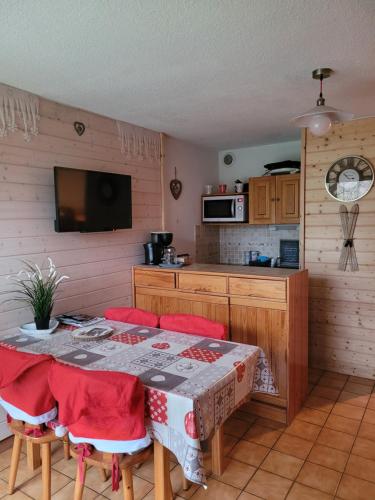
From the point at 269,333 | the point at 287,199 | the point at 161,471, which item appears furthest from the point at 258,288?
the point at 287,199

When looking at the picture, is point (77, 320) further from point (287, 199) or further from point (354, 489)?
point (287, 199)

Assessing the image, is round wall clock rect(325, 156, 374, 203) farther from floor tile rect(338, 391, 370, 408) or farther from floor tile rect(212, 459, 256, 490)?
floor tile rect(212, 459, 256, 490)

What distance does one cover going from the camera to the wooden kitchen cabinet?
8.75 ft

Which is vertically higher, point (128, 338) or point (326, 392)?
point (128, 338)

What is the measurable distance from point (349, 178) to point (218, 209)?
155 centimetres

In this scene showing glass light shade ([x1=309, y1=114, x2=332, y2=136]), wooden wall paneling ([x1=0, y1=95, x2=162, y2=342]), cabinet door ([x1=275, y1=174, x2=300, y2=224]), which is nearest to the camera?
glass light shade ([x1=309, y1=114, x2=332, y2=136])

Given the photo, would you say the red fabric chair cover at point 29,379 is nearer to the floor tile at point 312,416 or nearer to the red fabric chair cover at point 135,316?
the red fabric chair cover at point 135,316

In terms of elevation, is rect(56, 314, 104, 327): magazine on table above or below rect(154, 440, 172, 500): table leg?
above

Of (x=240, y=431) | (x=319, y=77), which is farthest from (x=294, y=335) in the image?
(x=319, y=77)

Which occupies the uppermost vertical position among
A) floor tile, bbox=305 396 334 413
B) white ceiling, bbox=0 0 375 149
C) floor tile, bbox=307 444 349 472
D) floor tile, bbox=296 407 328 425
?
white ceiling, bbox=0 0 375 149

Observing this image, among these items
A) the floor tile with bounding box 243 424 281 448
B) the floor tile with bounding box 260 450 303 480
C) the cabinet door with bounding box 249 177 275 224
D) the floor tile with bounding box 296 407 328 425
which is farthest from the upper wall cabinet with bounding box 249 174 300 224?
the floor tile with bounding box 260 450 303 480

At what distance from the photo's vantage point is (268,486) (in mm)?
2068

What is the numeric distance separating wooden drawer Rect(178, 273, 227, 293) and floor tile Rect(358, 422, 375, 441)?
138 centimetres

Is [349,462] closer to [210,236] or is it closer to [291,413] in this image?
[291,413]
